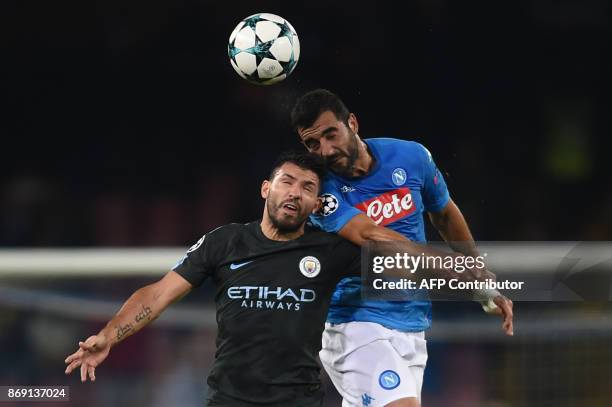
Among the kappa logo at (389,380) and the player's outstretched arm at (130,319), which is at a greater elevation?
the player's outstretched arm at (130,319)

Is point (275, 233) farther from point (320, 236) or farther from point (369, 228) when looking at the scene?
point (369, 228)

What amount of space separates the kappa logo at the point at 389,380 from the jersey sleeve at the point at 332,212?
1.97 ft

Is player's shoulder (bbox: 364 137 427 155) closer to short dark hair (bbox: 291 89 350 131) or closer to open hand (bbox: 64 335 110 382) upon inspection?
short dark hair (bbox: 291 89 350 131)

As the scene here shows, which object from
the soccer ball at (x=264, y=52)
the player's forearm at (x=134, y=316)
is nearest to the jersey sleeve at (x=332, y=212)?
the player's forearm at (x=134, y=316)

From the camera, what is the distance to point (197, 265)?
3648mm

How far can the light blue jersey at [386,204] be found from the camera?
13.0ft

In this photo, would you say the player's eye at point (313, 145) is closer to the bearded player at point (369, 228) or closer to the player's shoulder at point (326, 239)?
the bearded player at point (369, 228)

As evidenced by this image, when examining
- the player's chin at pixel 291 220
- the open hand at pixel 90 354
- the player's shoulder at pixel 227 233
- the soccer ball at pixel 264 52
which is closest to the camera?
the open hand at pixel 90 354

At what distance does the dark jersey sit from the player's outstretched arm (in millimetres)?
62

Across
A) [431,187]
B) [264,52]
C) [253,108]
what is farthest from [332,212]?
[253,108]

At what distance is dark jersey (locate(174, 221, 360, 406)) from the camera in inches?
138

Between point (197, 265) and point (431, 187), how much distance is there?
1.10 m

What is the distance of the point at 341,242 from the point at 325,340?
56 cm

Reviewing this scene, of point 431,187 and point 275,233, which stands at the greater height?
point 431,187
